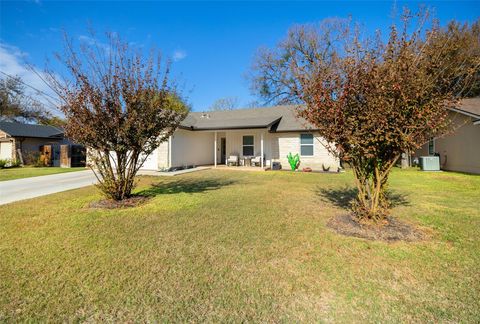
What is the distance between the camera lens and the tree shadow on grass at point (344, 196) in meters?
6.71

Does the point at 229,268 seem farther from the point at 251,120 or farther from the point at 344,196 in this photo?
the point at 251,120

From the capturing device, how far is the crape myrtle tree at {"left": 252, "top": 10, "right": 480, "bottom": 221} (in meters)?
4.01

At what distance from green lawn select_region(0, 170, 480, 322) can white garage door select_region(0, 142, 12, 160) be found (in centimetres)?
1906

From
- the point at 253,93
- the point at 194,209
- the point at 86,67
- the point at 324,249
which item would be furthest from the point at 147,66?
the point at 253,93

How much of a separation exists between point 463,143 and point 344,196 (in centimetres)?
1055

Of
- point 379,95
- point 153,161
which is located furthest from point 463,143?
point 153,161

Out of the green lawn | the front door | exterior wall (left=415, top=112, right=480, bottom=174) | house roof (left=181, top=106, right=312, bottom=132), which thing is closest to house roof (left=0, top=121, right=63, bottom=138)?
house roof (left=181, top=106, right=312, bottom=132)

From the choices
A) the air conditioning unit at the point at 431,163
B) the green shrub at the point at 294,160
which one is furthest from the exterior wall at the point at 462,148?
the green shrub at the point at 294,160

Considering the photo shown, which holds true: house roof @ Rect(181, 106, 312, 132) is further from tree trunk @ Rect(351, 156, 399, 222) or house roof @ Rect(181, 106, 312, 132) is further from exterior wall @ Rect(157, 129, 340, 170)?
tree trunk @ Rect(351, 156, 399, 222)

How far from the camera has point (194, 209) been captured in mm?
6223

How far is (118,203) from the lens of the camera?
670 cm

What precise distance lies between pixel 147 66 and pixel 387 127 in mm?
6048

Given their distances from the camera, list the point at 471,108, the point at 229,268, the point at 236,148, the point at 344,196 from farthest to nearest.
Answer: the point at 236,148 < the point at 471,108 < the point at 344,196 < the point at 229,268

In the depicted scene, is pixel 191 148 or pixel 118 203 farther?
pixel 191 148
